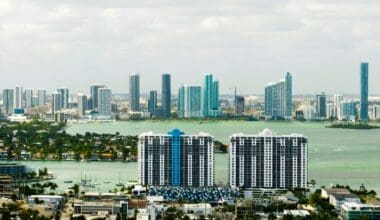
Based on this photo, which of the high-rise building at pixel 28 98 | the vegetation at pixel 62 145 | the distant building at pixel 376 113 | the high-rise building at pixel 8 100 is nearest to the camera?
the vegetation at pixel 62 145

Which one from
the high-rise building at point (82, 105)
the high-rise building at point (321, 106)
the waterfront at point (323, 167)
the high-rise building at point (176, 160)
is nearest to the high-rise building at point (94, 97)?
the high-rise building at point (82, 105)

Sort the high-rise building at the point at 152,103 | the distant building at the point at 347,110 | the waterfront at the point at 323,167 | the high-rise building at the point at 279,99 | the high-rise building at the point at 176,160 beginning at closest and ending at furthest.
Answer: the high-rise building at the point at 176,160, the waterfront at the point at 323,167, the high-rise building at the point at 152,103, the high-rise building at the point at 279,99, the distant building at the point at 347,110

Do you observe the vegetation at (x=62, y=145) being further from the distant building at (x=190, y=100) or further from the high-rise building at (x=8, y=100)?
the high-rise building at (x=8, y=100)

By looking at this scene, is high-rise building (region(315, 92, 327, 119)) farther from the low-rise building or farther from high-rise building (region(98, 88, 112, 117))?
the low-rise building

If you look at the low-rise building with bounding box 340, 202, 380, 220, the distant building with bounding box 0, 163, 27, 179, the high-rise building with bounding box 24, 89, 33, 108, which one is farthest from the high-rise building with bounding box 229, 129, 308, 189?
the high-rise building with bounding box 24, 89, 33, 108

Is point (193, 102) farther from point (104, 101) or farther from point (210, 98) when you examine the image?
point (104, 101)

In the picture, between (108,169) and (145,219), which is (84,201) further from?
(108,169)
